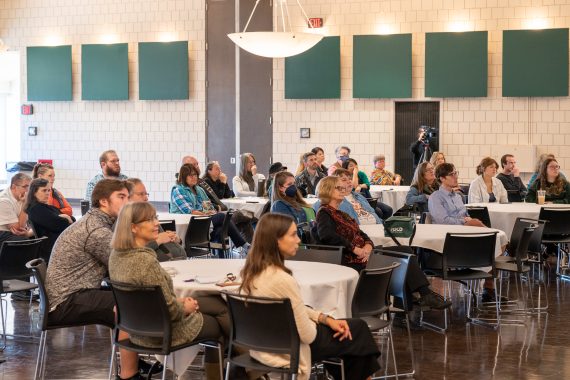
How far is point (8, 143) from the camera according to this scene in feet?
70.0

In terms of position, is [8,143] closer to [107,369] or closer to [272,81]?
[272,81]

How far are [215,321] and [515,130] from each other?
1179 centimetres

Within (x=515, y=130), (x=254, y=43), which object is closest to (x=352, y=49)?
(x=515, y=130)

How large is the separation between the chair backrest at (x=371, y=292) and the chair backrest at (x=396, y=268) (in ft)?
1.18

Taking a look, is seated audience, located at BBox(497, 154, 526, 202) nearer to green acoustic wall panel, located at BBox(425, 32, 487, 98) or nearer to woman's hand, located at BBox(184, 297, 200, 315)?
green acoustic wall panel, located at BBox(425, 32, 487, 98)

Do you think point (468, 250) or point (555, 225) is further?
point (555, 225)

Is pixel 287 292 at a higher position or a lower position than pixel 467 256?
higher

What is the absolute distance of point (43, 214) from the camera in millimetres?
8062

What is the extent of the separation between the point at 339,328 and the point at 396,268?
1.45m

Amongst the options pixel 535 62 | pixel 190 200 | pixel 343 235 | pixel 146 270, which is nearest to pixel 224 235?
pixel 190 200

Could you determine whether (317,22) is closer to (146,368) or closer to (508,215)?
(508,215)

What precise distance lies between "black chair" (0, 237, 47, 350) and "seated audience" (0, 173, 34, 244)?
1309 mm

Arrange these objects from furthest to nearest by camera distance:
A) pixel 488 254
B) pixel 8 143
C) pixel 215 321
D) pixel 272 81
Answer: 1. pixel 8 143
2. pixel 272 81
3. pixel 488 254
4. pixel 215 321

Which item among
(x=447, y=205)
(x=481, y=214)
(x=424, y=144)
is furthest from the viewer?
(x=424, y=144)
